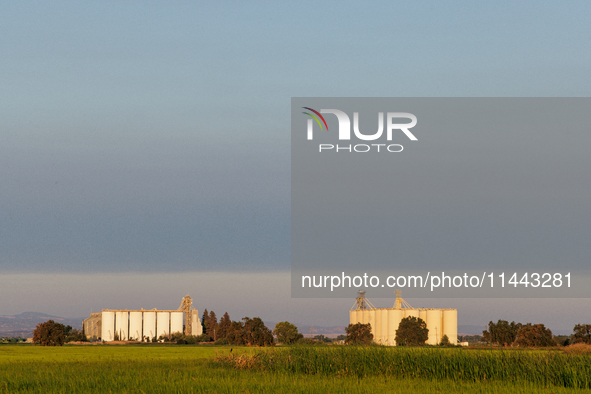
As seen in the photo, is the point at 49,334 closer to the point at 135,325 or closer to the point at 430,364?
the point at 135,325

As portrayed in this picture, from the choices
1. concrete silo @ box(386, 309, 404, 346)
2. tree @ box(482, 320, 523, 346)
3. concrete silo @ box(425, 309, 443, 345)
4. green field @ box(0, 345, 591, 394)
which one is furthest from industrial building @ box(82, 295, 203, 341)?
green field @ box(0, 345, 591, 394)

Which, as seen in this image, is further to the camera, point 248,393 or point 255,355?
point 255,355

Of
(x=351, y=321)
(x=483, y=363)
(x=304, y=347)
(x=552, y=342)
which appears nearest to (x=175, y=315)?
(x=351, y=321)

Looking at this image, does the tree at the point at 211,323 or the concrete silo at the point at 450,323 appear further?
the tree at the point at 211,323

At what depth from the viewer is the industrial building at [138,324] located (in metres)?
154

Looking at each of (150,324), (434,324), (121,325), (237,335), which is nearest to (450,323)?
(434,324)

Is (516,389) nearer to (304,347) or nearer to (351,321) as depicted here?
(304,347)

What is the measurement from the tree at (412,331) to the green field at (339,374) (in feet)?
319

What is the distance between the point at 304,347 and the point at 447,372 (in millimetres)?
11110

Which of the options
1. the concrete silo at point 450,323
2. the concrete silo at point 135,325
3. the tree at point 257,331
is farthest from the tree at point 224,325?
the concrete silo at point 450,323

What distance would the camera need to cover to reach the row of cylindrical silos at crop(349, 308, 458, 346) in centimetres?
14612

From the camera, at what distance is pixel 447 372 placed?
3903cm

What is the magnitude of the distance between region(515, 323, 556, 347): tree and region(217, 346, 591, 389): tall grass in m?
80.7

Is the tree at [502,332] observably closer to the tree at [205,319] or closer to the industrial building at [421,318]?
the industrial building at [421,318]
